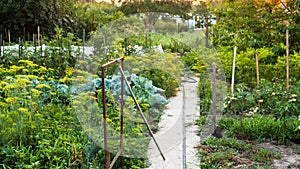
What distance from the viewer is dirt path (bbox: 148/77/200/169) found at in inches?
152

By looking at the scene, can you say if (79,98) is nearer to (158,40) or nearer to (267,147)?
(267,147)

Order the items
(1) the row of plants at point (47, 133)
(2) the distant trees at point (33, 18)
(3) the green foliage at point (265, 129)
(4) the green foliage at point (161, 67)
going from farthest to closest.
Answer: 1. (2) the distant trees at point (33, 18)
2. (4) the green foliage at point (161, 67)
3. (3) the green foliage at point (265, 129)
4. (1) the row of plants at point (47, 133)

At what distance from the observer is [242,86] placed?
5.65m

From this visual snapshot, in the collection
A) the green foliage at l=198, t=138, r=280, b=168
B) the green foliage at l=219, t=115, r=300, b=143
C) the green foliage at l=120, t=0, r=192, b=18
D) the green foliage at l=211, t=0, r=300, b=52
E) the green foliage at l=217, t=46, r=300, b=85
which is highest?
the green foliage at l=120, t=0, r=192, b=18

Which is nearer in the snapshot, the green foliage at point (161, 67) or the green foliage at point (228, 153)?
the green foliage at point (228, 153)

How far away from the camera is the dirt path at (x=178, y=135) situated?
12.7 ft

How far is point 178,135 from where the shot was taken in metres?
4.61

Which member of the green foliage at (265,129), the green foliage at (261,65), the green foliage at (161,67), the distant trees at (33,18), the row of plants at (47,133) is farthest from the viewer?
the distant trees at (33,18)

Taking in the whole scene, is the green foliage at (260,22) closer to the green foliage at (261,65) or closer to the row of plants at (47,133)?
the green foliage at (261,65)

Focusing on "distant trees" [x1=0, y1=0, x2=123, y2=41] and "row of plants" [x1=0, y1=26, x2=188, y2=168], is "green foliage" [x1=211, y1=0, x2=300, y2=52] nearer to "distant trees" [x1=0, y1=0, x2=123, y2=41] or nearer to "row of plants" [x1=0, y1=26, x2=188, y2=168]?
"row of plants" [x1=0, y1=26, x2=188, y2=168]

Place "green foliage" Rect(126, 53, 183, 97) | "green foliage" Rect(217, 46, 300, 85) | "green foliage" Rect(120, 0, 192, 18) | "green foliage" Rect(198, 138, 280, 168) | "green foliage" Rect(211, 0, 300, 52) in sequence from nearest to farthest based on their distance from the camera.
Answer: "green foliage" Rect(198, 138, 280, 168), "green foliage" Rect(126, 53, 183, 97), "green foliage" Rect(211, 0, 300, 52), "green foliage" Rect(217, 46, 300, 85), "green foliage" Rect(120, 0, 192, 18)

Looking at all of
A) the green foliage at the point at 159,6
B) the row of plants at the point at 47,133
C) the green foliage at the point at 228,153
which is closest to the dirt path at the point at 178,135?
the green foliage at the point at 228,153

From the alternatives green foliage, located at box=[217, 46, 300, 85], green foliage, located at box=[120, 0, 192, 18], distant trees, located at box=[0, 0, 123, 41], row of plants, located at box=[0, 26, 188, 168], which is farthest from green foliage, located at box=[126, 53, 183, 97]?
green foliage, located at box=[120, 0, 192, 18]

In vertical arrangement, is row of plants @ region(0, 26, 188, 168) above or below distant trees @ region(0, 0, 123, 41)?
below
